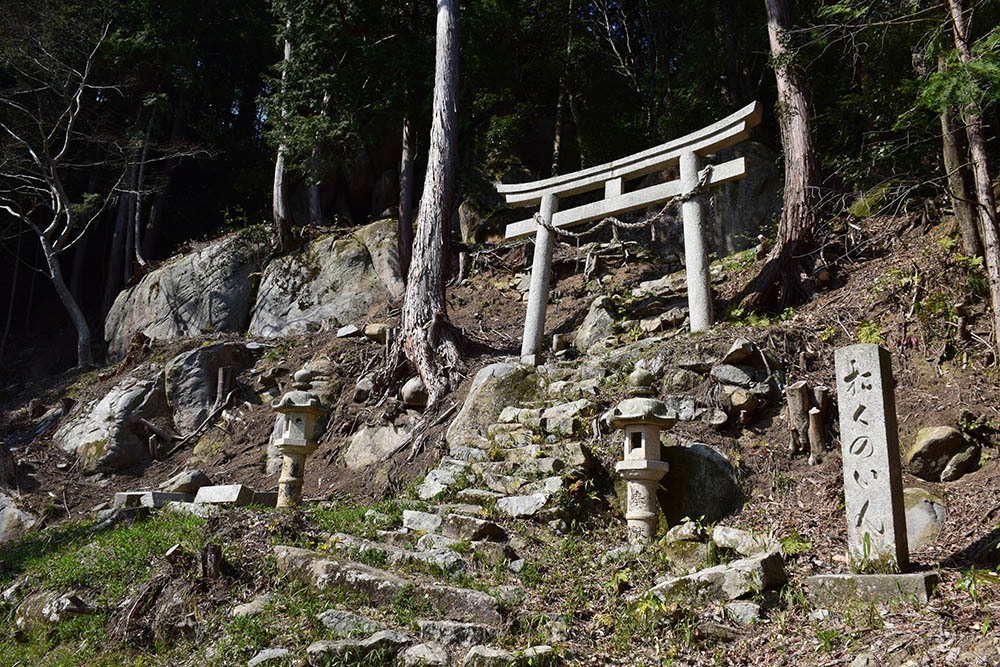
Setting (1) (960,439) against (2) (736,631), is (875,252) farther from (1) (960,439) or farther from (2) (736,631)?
(2) (736,631)

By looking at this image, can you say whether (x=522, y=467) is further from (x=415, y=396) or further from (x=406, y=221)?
(x=406, y=221)

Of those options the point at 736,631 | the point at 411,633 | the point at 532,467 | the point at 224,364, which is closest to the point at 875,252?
the point at 532,467

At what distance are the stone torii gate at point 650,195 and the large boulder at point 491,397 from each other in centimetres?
109

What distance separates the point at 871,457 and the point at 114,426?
1188cm

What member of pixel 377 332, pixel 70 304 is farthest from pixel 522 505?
pixel 70 304

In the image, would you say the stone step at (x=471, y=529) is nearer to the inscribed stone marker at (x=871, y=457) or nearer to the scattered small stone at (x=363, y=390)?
the inscribed stone marker at (x=871, y=457)

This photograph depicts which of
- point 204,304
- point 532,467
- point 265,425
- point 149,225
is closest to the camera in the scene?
point 532,467

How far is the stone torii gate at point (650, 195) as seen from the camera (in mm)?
9562

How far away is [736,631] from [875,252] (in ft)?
22.4

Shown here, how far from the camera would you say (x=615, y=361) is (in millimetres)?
8922

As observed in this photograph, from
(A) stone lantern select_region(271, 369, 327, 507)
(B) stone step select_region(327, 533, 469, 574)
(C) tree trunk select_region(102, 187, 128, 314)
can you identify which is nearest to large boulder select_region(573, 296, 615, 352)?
(A) stone lantern select_region(271, 369, 327, 507)

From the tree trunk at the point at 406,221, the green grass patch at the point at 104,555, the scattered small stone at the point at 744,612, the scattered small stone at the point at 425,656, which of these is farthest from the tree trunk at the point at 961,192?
the tree trunk at the point at 406,221

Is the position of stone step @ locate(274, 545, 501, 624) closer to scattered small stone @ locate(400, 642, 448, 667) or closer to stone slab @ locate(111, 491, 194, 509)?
scattered small stone @ locate(400, 642, 448, 667)

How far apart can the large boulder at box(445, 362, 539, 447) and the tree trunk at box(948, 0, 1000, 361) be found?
4.85 meters
